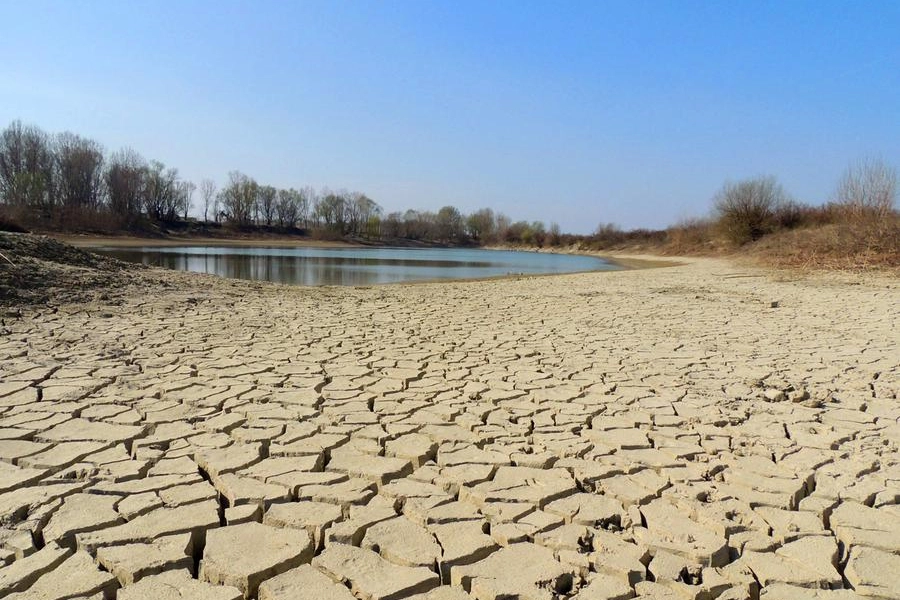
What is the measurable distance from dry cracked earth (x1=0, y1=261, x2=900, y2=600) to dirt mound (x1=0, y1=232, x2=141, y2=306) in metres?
2.02

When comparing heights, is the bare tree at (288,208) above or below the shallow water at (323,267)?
above

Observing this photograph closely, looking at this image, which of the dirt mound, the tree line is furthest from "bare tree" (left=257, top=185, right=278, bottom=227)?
the dirt mound

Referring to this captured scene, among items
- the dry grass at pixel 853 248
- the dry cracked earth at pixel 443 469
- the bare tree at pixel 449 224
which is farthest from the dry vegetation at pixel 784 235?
the bare tree at pixel 449 224

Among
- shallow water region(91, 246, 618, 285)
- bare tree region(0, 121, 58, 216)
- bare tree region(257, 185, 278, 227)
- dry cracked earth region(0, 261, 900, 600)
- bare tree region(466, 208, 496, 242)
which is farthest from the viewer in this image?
bare tree region(466, 208, 496, 242)

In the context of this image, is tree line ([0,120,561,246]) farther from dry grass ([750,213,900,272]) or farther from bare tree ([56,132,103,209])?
dry grass ([750,213,900,272])

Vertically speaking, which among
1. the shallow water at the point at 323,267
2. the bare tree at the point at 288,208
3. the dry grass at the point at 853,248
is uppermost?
the bare tree at the point at 288,208

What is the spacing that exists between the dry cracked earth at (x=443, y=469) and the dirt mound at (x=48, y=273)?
79.6 inches

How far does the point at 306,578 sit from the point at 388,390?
6.42ft

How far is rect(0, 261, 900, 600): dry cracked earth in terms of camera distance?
1.65 metres

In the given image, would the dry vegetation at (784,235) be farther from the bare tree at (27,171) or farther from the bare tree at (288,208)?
the bare tree at (27,171)

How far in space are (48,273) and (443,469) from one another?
7.90 metres

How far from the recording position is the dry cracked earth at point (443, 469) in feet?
5.43

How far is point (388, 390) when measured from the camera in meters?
3.58

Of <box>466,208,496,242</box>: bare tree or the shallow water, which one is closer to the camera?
the shallow water
